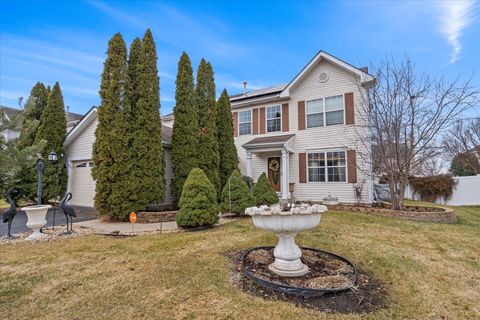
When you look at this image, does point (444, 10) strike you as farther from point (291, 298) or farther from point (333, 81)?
point (291, 298)

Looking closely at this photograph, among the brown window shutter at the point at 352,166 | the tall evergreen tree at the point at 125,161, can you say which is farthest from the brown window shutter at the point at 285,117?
the tall evergreen tree at the point at 125,161

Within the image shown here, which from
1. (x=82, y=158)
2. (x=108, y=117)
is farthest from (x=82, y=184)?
(x=108, y=117)

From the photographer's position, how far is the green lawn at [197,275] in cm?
273

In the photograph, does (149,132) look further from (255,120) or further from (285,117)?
(285,117)

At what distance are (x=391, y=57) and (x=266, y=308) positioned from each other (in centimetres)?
1057

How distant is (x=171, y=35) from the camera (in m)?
11.4

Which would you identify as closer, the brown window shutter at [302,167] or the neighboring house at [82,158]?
the neighboring house at [82,158]

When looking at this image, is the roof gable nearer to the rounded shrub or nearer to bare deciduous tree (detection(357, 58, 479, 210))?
bare deciduous tree (detection(357, 58, 479, 210))

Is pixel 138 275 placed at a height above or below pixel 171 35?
below

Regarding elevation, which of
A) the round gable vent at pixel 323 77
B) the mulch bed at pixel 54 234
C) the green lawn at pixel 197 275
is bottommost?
the mulch bed at pixel 54 234

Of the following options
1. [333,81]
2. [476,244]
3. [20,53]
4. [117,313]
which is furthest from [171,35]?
[476,244]

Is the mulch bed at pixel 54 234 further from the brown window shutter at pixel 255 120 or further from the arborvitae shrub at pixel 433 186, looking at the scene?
the arborvitae shrub at pixel 433 186

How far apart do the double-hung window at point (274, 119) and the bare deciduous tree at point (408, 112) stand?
4.68 m

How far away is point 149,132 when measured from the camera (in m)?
8.84
